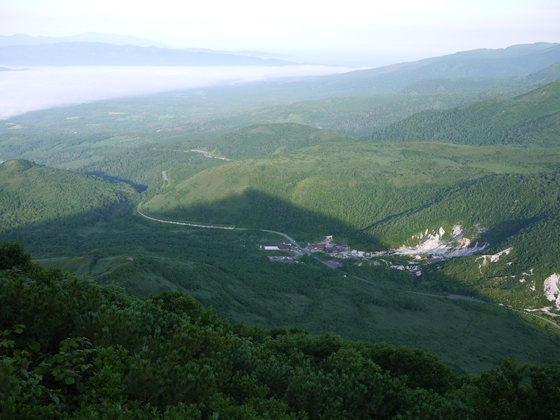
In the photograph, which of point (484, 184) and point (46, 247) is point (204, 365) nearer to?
point (46, 247)

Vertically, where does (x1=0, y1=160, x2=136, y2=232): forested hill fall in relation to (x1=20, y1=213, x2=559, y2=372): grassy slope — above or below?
above

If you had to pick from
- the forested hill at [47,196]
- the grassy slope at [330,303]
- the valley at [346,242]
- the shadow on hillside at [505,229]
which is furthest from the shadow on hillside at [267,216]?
the shadow on hillside at [505,229]

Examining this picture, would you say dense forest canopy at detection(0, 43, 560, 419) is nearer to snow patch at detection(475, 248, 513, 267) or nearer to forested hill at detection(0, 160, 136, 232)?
snow patch at detection(475, 248, 513, 267)

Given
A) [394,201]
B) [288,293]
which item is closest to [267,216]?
[394,201]

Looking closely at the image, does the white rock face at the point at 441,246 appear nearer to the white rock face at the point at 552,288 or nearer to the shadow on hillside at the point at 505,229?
the shadow on hillside at the point at 505,229

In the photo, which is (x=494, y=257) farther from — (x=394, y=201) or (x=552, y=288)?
(x=394, y=201)

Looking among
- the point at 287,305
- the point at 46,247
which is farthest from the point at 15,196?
the point at 287,305

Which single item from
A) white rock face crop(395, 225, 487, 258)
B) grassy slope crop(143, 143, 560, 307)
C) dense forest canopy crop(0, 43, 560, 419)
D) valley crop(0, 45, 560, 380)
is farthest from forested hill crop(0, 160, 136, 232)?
white rock face crop(395, 225, 487, 258)
